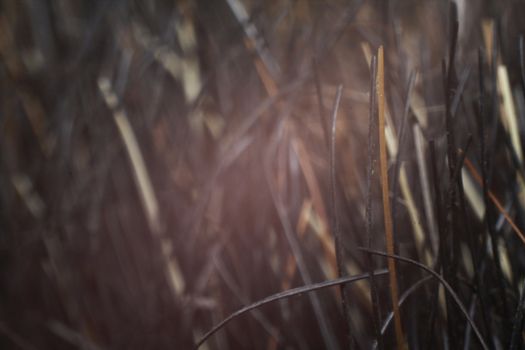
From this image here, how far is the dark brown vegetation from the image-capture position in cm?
49

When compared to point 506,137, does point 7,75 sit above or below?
above

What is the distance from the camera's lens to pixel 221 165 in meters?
0.53

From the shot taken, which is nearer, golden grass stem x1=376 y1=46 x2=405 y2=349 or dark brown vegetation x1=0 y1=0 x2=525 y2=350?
golden grass stem x1=376 y1=46 x2=405 y2=349

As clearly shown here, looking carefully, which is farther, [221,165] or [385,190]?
[221,165]

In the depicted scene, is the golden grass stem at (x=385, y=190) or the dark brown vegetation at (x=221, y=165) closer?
the golden grass stem at (x=385, y=190)

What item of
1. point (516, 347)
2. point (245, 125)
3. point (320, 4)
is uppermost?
point (320, 4)

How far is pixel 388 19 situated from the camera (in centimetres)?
54

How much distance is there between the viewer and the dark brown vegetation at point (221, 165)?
0.49 m

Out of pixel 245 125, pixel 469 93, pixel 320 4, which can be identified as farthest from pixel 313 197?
pixel 320 4

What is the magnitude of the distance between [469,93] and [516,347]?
29 cm

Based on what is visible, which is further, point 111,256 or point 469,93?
point 111,256

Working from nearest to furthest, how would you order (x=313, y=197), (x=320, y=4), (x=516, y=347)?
(x=516, y=347)
(x=313, y=197)
(x=320, y=4)

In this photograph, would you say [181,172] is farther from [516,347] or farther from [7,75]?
[516,347]

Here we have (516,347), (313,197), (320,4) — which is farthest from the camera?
(320,4)
